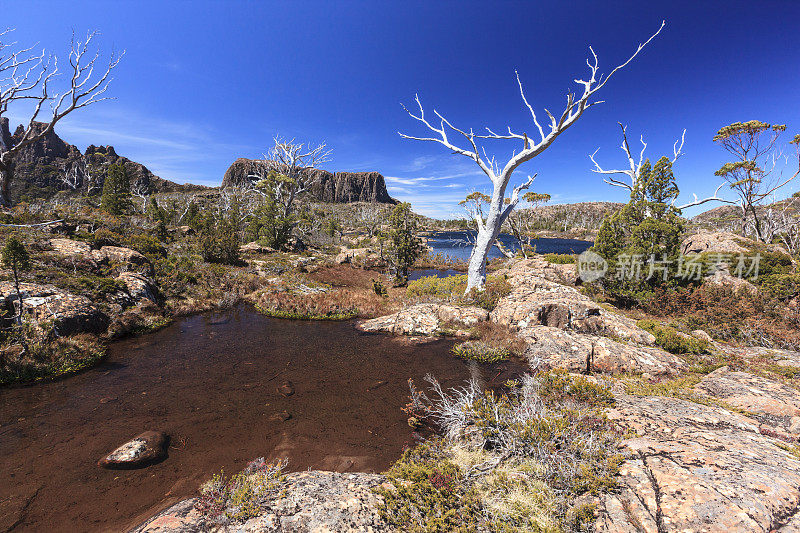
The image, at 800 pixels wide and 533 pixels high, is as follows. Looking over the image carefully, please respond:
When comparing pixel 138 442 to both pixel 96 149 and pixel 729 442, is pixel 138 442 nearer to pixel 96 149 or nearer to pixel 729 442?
pixel 729 442

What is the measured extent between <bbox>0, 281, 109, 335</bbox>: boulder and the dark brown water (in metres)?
1.24

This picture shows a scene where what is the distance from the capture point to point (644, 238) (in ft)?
47.2

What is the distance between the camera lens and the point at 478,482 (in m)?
3.95

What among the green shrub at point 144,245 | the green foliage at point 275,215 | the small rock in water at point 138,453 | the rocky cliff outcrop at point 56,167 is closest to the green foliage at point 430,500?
the small rock in water at point 138,453

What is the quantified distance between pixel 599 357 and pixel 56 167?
15488 centimetres

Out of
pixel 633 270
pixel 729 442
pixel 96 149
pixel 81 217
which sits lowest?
pixel 729 442

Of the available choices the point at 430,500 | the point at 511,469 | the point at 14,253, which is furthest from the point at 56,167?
the point at 511,469

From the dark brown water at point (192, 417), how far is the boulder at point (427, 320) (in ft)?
3.84

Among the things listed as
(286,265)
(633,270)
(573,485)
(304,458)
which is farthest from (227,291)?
(633,270)

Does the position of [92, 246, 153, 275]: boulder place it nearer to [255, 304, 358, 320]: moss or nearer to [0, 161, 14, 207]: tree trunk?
[255, 304, 358, 320]: moss

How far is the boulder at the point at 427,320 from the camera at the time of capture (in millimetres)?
11422

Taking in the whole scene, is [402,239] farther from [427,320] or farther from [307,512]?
[307,512]

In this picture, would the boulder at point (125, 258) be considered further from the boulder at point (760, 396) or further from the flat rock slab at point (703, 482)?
the boulder at point (760, 396)

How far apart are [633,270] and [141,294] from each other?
2472cm
